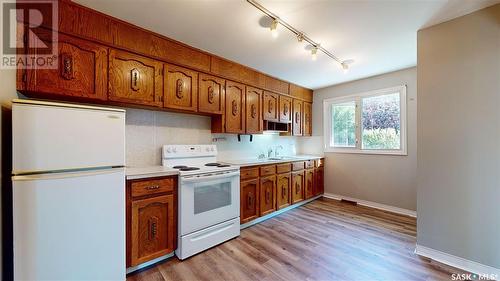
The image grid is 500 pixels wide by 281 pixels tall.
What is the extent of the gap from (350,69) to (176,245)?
11.5 feet

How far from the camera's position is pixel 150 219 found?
1938 millimetres

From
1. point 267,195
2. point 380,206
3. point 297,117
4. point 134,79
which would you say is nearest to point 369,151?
point 380,206

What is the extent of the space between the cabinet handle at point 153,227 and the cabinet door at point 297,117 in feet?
9.67

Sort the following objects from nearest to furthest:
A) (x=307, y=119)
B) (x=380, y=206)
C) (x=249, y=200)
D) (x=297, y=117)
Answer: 1. (x=249, y=200)
2. (x=380, y=206)
3. (x=297, y=117)
4. (x=307, y=119)

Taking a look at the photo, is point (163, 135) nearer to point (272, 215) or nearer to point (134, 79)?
point (134, 79)

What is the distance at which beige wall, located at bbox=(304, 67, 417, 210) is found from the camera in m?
3.24

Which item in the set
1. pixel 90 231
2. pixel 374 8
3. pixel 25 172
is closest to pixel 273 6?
pixel 374 8

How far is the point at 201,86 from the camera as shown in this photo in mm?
2578

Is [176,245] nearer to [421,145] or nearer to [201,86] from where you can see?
[201,86]

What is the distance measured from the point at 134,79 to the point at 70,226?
1383mm

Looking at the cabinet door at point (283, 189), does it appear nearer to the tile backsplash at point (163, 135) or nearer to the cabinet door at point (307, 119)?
the tile backsplash at point (163, 135)

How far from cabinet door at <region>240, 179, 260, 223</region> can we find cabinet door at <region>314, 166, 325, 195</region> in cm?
171

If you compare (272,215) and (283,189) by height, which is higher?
(283,189)

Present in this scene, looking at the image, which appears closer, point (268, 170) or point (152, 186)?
point (152, 186)
